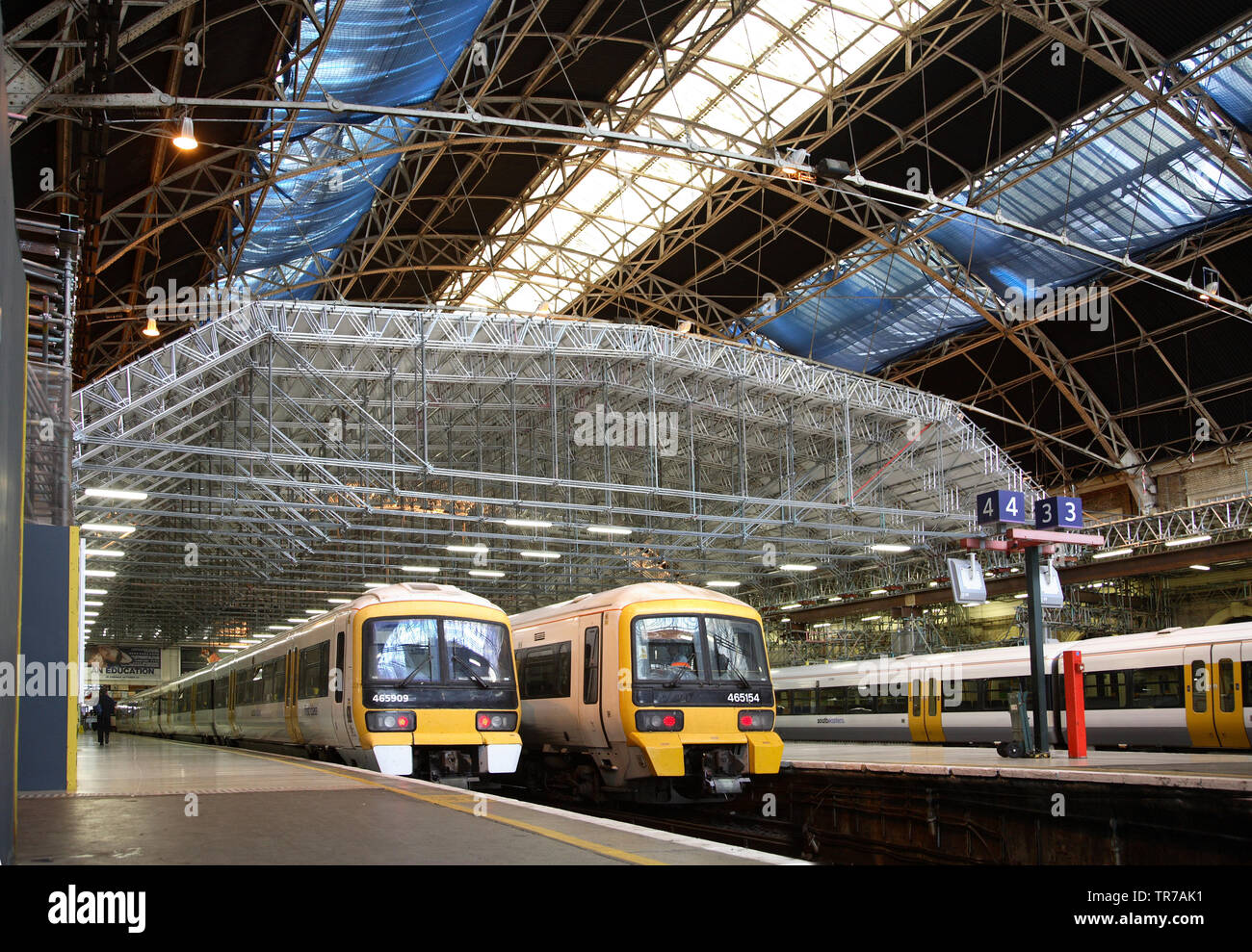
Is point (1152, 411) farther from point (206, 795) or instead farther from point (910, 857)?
point (206, 795)

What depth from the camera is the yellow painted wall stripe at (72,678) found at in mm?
11547

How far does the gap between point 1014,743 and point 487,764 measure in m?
8.03

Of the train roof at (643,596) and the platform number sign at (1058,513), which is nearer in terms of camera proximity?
the train roof at (643,596)

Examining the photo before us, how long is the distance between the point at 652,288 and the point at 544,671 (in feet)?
87.6

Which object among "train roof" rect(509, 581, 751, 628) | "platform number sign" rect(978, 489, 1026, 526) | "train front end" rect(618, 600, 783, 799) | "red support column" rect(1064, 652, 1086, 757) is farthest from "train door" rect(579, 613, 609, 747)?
"red support column" rect(1064, 652, 1086, 757)

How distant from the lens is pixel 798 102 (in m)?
30.6

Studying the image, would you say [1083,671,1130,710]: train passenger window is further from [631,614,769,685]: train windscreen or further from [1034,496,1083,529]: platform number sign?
[631,614,769,685]: train windscreen

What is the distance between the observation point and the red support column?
16234 millimetres

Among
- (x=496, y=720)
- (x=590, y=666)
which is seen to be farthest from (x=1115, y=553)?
(x=496, y=720)

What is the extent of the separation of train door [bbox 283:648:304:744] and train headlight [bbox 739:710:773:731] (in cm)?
760

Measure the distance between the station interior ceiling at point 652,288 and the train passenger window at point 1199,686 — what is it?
418 inches

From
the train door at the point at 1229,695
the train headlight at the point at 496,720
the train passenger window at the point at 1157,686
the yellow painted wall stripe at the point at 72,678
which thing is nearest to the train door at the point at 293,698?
the train headlight at the point at 496,720

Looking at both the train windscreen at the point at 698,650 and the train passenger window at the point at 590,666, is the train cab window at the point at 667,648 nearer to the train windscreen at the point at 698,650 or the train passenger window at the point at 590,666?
the train windscreen at the point at 698,650
